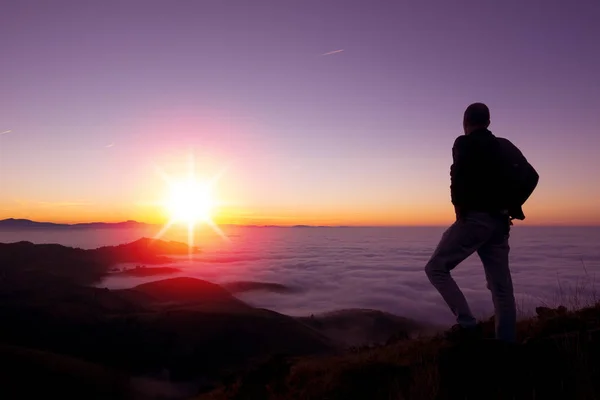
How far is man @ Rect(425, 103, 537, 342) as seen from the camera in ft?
15.4

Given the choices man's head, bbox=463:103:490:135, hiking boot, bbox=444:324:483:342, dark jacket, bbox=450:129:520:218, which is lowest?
hiking boot, bbox=444:324:483:342

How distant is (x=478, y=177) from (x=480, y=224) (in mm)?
529

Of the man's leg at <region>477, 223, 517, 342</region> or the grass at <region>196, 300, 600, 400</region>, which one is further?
the man's leg at <region>477, 223, 517, 342</region>

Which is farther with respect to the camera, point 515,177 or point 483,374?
point 515,177

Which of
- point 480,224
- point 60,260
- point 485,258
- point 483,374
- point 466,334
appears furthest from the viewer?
point 60,260

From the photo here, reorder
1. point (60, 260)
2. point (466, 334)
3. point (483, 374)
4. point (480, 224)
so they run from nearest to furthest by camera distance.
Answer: point (483, 374), point (480, 224), point (466, 334), point (60, 260)

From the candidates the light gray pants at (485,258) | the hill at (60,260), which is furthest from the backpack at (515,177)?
the hill at (60,260)

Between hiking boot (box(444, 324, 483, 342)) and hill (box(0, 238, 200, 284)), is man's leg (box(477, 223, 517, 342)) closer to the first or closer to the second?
hiking boot (box(444, 324, 483, 342))

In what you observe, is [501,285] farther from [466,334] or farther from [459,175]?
[459,175]

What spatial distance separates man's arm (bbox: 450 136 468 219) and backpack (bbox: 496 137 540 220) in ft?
1.39

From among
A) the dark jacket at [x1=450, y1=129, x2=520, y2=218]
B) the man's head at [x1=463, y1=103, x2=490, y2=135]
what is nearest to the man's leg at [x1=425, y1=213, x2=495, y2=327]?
the dark jacket at [x1=450, y1=129, x2=520, y2=218]

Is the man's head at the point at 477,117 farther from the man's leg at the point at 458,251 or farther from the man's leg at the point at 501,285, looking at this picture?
the man's leg at the point at 501,285

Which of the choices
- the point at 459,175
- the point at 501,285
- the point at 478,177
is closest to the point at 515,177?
the point at 478,177

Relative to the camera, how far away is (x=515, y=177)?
4.82 metres
